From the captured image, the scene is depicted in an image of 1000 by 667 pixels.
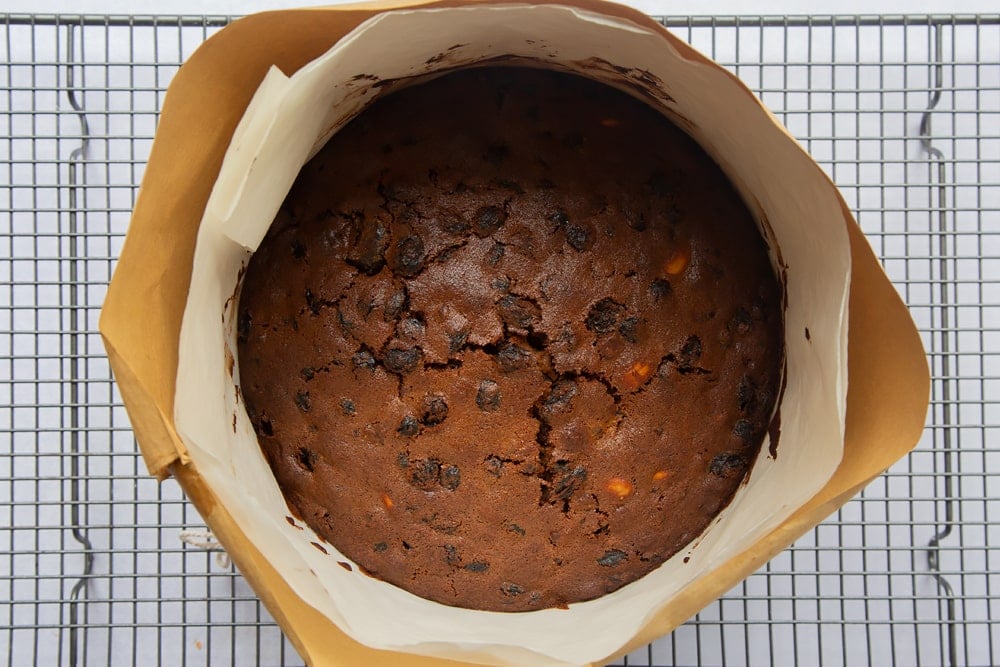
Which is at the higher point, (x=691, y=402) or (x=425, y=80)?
(x=425, y=80)

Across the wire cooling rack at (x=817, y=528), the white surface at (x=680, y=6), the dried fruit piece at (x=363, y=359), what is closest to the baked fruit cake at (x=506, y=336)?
the dried fruit piece at (x=363, y=359)

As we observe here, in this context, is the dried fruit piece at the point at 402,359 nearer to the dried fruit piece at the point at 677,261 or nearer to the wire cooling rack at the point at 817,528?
the dried fruit piece at the point at 677,261

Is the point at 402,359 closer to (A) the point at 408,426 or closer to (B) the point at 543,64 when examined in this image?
(A) the point at 408,426

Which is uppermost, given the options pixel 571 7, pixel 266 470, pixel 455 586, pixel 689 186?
pixel 571 7

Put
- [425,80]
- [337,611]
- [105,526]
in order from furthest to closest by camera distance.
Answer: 1. [105,526]
2. [425,80]
3. [337,611]

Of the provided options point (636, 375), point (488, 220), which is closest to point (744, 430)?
point (636, 375)

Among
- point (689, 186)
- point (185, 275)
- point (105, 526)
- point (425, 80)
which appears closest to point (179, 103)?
point (185, 275)

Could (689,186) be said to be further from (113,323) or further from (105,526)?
(105,526)
